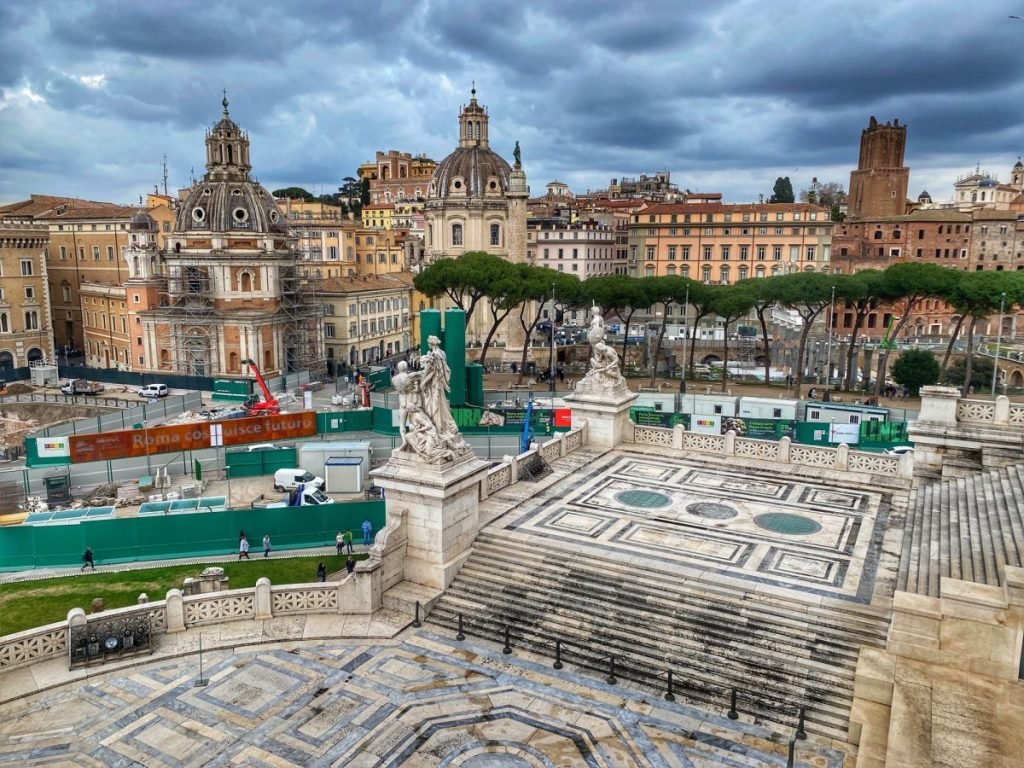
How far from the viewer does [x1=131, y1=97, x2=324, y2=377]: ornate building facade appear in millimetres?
59969

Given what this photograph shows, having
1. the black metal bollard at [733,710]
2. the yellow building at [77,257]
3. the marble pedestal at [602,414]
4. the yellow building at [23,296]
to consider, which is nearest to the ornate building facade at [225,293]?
the yellow building at [23,296]

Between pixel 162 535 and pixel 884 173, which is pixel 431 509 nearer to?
pixel 162 535

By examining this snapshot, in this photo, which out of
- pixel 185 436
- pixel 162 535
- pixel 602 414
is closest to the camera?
pixel 162 535

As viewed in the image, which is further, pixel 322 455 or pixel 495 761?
pixel 322 455

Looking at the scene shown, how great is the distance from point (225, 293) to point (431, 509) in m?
49.9

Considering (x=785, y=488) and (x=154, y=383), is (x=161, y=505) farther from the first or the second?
(x=154, y=383)

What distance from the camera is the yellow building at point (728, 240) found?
8062 centimetres

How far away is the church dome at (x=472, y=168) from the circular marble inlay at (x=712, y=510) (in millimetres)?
59197

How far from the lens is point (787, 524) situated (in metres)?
18.8

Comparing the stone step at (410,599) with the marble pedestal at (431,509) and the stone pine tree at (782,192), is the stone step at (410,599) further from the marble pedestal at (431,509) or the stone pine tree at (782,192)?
the stone pine tree at (782,192)

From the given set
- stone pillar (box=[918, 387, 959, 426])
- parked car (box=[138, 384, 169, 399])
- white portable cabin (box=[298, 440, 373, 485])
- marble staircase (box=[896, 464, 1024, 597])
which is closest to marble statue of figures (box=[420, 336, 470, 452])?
marble staircase (box=[896, 464, 1024, 597])

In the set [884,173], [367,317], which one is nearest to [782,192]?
[884,173]

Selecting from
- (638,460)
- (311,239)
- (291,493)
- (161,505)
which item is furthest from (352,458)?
(311,239)

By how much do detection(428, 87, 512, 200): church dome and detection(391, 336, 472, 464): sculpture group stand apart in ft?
198
